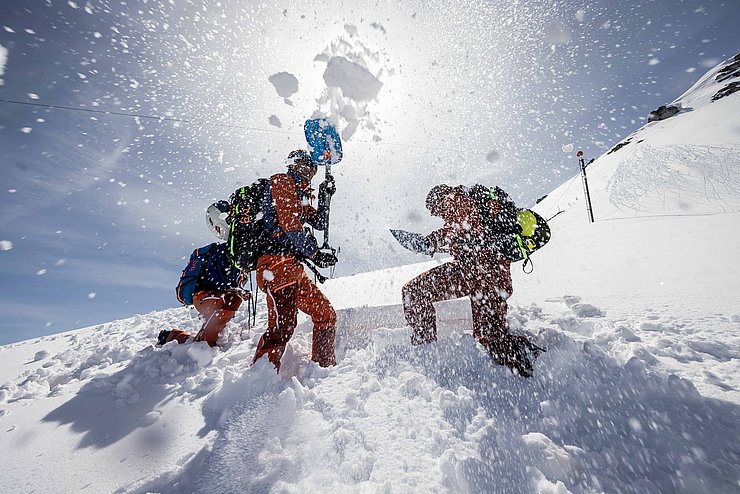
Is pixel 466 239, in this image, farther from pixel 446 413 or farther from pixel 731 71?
pixel 731 71

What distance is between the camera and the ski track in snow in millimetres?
1467

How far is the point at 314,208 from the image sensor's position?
14.5 ft

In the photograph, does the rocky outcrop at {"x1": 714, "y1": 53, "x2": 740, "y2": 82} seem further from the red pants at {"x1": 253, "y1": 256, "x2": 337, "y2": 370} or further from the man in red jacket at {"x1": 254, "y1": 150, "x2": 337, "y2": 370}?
the red pants at {"x1": 253, "y1": 256, "x2": 337, "y2": 370}

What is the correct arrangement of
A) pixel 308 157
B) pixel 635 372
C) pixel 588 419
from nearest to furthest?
1. pixel 588 419
2. pixel 635 372
3. pixel 308 157

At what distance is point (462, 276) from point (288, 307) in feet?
6.96

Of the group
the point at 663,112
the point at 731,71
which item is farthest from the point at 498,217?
the point at 731,71

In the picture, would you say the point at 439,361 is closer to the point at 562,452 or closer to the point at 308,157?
the point at 562,452

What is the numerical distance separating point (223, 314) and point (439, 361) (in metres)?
3.12

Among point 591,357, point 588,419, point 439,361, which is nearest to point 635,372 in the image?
point 591,357

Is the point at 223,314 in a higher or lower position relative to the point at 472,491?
higher

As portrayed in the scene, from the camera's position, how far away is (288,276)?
3447mm

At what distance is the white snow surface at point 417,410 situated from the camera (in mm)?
1492

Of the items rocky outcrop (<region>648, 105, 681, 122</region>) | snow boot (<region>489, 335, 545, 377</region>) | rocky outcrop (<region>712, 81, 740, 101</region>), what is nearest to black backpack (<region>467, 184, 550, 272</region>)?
snow boot (<region>489, 335, 545, 377</region>)

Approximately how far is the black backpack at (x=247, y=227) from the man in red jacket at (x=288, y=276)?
13cm
